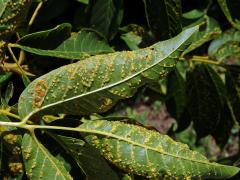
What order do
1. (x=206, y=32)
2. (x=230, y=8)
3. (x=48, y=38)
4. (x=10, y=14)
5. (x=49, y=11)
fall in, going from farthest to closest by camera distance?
(x=206, y=32) < (x=49, y=11) < (x=230, y=8) < (x=48, y=38) < (x=10, y=14)

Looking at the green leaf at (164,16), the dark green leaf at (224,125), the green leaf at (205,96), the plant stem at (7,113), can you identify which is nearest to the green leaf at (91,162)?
the plant stem at (7,113)

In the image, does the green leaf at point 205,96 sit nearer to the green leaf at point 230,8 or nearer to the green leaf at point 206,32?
the green leaf at point 206,32

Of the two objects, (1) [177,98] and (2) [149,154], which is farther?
(1) [177,98]

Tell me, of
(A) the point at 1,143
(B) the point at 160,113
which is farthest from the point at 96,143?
(B) the point at 160,113

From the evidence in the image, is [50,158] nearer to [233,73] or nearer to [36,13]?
[36,13]

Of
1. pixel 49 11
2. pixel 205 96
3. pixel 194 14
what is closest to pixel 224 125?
pixel 205 96

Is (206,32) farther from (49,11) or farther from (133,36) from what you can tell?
(49,11)

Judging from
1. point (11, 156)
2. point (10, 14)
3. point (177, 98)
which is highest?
point (10, 14)
